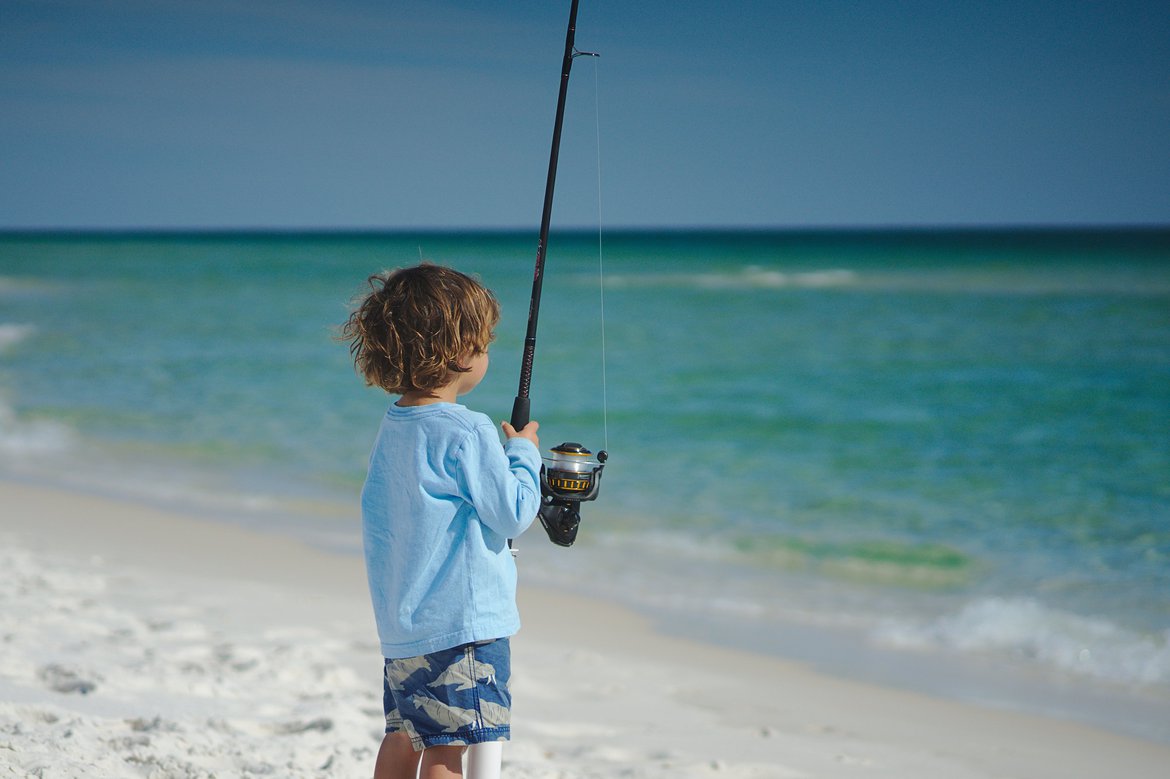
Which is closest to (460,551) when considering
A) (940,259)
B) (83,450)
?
(83,450)

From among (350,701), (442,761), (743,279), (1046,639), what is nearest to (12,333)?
(350,701)

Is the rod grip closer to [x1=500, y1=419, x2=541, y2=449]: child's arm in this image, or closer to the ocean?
[x1=500, y1=419, x2=541, y2=449]: child's arm

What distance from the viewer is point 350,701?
9.93ft

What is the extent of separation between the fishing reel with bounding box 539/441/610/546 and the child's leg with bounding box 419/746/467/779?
1.24ft

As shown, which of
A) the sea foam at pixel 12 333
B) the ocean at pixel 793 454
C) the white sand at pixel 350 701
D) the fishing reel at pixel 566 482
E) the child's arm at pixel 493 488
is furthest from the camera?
the sea foam at pixel 12 333

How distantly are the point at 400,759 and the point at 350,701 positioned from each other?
1.23 metres

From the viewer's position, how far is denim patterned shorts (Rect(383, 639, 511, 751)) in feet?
5.59

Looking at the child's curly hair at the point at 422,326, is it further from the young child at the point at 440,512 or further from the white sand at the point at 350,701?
the white sand at the point at 350,701

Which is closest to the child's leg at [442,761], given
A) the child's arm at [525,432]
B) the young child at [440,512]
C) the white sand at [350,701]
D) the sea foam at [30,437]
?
the young child at [440,512]

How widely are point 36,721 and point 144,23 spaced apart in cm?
2000

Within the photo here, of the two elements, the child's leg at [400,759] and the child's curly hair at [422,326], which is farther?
the child's leg at [400,759]

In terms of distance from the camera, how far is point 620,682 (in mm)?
3529

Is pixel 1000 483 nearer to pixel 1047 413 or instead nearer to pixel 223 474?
pixel 1047 413

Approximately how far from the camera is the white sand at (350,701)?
2561 mm
